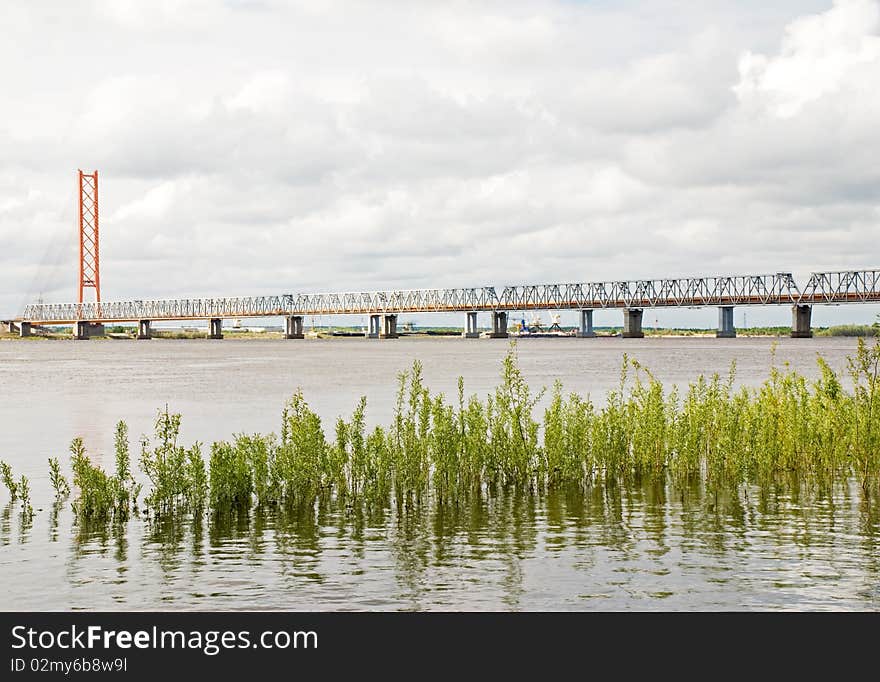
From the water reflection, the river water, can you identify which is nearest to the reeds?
the water reflection

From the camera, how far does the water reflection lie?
13461 mm

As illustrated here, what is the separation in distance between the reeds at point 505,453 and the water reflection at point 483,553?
0.52m

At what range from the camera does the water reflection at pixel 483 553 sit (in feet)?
44.2

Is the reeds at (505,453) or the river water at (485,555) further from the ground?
the reeds at (505,453)

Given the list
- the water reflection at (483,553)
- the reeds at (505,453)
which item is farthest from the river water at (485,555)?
the reeds at (505,453)

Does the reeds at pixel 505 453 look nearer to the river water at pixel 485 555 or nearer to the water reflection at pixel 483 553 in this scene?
the water reflection at pixel 483 553

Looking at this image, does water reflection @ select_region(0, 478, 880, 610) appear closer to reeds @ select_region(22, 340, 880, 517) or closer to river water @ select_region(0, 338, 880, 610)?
river water @ select_region(0, 338, 880, 610)

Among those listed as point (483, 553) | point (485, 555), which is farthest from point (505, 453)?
point (485, 555)

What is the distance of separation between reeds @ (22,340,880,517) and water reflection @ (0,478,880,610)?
1.71ft

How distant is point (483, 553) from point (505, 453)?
18.6 feet

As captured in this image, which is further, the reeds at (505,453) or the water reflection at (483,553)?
the reeds at (505,453)
